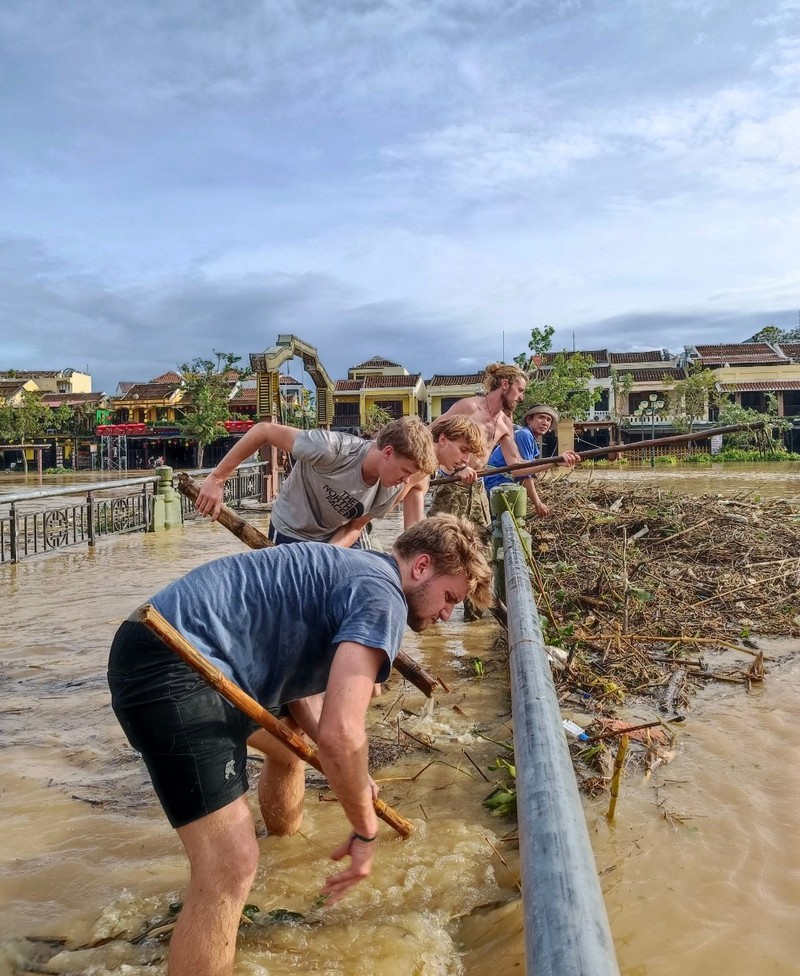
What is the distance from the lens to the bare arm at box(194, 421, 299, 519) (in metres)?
3.55

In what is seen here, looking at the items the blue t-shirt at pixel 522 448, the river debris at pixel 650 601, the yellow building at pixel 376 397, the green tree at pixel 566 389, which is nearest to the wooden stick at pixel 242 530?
the river debris at pixel 650 601

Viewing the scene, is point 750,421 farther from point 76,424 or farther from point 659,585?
point 76,424

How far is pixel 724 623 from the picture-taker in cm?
545

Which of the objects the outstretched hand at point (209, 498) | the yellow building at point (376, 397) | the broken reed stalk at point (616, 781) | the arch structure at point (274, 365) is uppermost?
the yellow building at point (376, 397)

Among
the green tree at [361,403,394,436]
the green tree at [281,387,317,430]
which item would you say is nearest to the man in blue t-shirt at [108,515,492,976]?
the green tree at [281,387,317,430]

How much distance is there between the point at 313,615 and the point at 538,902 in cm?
118

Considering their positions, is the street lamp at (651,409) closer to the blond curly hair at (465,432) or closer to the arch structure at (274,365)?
the arch structure at (274,365)

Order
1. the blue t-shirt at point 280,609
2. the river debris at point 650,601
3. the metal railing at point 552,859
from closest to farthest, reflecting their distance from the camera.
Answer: the metal railing at point 552,859, the blue t-shirt at point 280,609, the river debris at point 650,601

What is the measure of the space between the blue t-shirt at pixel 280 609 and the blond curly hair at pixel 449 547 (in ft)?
0.34

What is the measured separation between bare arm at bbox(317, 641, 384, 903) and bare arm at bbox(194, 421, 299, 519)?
1.85 m

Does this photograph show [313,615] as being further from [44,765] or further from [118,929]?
[44,765]

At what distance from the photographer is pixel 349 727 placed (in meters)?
1.75

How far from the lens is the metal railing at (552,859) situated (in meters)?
0.84

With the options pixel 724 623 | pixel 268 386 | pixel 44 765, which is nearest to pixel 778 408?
pixel 268 386
